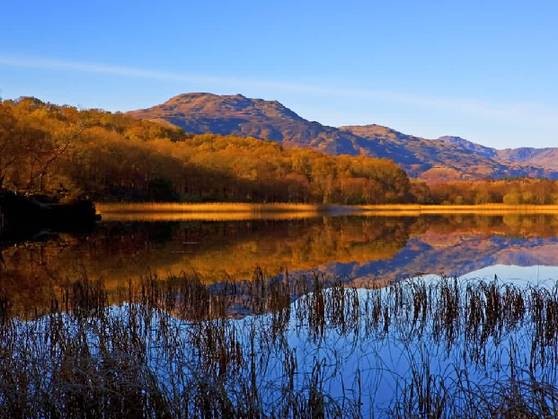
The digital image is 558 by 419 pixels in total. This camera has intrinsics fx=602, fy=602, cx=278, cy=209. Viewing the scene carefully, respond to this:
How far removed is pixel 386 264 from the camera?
2450 centimetres

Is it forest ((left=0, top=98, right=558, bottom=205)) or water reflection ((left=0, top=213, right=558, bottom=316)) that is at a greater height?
forest ((left=0, top=98, right=558, bottom=205))

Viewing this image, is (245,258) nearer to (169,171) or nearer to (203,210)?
(203,210)

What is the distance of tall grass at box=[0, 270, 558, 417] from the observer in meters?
6.17

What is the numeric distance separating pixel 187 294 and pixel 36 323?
3.44 m

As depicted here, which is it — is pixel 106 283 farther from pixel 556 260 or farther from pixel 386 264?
pixel 556 260

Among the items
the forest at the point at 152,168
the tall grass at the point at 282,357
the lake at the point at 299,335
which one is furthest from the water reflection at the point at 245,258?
the forest at the point at 152,168

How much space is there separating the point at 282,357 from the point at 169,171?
3620 inches

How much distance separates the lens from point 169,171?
325ft

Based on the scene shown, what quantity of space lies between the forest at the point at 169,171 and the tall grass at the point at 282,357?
39.0 metres

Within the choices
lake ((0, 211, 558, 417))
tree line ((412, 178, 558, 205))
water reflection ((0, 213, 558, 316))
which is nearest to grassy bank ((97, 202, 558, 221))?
water reflection ((0, 213, 558, 316))

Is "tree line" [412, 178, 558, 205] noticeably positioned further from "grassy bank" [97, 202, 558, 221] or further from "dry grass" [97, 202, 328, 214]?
"dry grass" [97, 202, 328, 214]

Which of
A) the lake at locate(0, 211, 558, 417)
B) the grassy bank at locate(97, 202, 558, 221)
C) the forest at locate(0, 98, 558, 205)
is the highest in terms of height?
the forest at locate(0, 98, 558, 205)

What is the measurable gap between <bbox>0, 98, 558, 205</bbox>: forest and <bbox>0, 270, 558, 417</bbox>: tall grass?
39004mm

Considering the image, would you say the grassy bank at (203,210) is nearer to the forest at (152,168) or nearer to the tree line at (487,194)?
the forest at (152,168)
